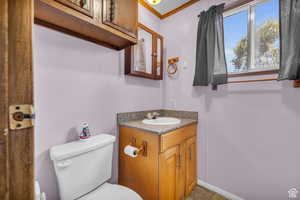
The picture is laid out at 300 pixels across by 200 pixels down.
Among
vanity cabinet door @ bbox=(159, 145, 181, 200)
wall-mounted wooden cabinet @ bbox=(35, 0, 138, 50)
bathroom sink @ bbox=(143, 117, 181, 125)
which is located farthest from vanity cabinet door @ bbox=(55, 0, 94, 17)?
vanity cabinet door @ bbox=(159, 145, 181, 200)

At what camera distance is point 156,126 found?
1262mm

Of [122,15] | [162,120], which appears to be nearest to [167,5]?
[122,15]

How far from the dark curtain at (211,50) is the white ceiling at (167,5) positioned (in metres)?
0.41

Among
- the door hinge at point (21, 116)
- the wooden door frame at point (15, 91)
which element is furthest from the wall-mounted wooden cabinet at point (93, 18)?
the door hinge at point (21, 116)

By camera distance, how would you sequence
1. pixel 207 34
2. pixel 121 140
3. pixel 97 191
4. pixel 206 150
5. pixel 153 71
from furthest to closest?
pixel 153 71, pixel 206 150, pixel 207 34, pixel 121 140, pixel 97 191

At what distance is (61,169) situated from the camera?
2.86ft

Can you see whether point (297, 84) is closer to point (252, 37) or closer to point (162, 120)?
point (252, 37)

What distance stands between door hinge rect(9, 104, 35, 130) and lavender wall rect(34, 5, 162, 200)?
0.76 meters

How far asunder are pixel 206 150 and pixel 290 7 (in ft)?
5.23

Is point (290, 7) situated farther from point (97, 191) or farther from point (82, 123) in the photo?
point (97, 191)

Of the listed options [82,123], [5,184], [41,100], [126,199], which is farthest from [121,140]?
[5,184]

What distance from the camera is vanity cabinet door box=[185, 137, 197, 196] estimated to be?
4.78 feet

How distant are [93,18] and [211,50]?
4.16ft

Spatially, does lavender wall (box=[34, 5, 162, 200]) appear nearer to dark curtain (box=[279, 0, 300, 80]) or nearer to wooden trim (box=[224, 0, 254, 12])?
wooden trim (box=[224, 0, 254, 12])
